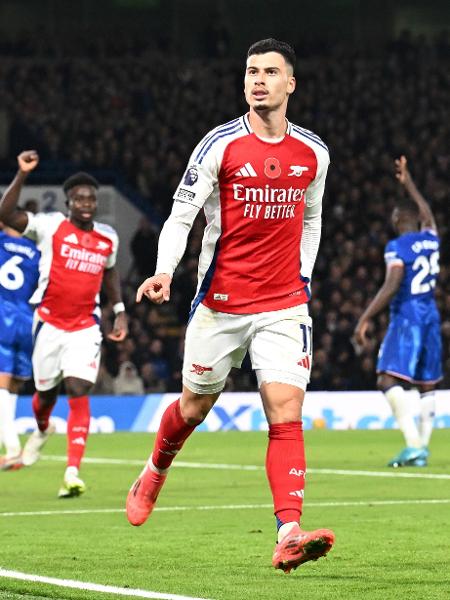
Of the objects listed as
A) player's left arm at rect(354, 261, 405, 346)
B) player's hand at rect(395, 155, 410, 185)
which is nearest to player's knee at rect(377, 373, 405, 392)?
player's left arm at rect(354, 261, 405, 346)

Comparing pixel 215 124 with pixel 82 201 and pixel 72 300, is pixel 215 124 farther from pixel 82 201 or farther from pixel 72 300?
pixel 82 201

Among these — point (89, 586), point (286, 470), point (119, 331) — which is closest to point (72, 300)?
point (119, 331)

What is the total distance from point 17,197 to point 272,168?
13.4ft

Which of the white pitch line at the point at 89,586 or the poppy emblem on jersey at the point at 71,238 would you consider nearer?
the white pitch line at the point at 89,586

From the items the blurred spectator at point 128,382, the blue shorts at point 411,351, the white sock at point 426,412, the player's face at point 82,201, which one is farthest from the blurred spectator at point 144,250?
the player's face at point 82,201

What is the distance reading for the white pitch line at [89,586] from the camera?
6.52 m

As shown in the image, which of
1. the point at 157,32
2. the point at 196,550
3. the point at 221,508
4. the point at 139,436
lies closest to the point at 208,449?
the point at 139,436

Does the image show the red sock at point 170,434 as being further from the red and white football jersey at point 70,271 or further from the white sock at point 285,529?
the red and white football jersey at point 70,271

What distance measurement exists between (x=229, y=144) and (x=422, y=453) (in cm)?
759

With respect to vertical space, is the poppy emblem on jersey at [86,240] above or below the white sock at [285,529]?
above

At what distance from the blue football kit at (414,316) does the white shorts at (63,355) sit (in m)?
3.27

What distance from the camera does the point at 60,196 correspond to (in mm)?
27438

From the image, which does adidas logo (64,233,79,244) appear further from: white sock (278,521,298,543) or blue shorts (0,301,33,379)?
white sock (278,521,298,543)

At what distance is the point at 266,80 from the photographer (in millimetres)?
7285
